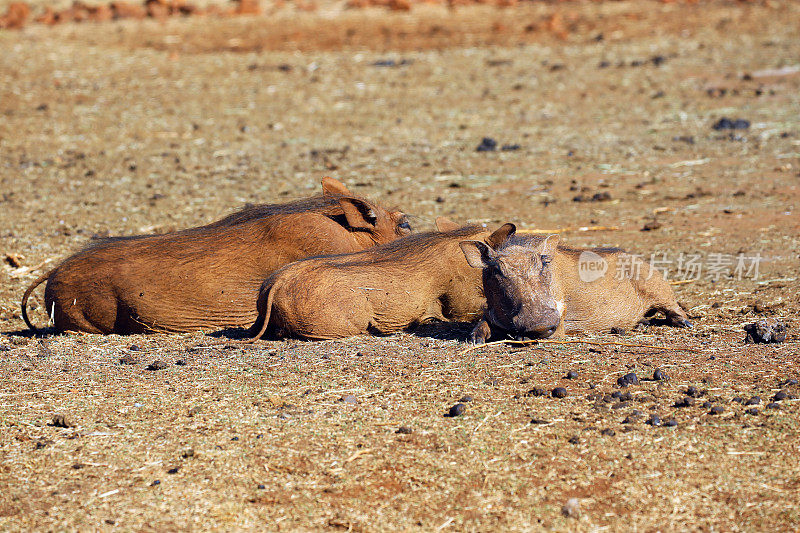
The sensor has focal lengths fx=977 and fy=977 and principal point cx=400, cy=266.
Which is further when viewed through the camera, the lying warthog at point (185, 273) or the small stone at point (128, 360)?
the lying warthog at point (185, 273)

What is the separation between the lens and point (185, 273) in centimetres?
524

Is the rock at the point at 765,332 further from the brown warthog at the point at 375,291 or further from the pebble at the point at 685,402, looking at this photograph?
the brown warthog at the point at 375,291

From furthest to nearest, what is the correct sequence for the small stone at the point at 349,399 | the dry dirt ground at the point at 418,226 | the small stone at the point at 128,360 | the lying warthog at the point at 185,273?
the lying warthog at the point at 185,273 < the small stone at the point at 128,360 < the small stone at the point at 349,399 < the dry dirt ground at the point at 418,226

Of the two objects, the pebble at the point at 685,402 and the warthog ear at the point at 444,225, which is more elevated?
the warthog ear at the point at 444,225

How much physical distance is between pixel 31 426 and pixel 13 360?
1.01 meters

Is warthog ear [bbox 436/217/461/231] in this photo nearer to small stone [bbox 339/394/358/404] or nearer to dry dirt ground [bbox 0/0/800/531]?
dry dirt ground [bbox 0/0/800/531]

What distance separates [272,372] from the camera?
14.3ft

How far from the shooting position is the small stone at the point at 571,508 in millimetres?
3152

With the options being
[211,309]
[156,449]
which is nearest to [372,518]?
[156,449]

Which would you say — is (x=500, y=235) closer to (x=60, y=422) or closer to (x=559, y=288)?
(x=559, y=288)

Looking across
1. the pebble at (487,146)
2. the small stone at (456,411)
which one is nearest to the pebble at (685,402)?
the small stone at (456,411)

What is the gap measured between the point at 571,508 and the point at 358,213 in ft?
9.06

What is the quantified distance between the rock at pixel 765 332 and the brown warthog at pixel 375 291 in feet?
4.42

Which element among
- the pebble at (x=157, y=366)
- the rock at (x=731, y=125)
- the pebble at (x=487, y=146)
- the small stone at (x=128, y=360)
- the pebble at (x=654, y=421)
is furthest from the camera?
the rock at (x=731, y=125)
